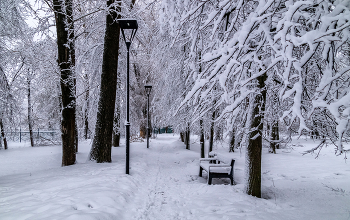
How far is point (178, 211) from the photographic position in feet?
12.6

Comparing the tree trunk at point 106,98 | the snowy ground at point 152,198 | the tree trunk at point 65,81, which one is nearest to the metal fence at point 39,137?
the tree trunk at point 65,81

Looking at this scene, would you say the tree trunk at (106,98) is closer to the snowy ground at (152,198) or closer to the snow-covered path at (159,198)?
the snowy ground at (152,198)

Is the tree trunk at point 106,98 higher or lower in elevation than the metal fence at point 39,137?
higher

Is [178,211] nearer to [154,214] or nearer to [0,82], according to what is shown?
[154,214]

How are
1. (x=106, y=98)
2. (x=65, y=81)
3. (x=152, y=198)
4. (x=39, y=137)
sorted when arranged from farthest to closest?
(x=39, y=137) → (x=106, y=98) → (x=65, y=81) → (x=152, y=198)

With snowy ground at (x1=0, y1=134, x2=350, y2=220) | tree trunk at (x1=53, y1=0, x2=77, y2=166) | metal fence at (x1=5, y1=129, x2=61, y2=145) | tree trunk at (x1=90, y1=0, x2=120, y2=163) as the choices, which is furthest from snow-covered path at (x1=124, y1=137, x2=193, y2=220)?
metal fence at (x1=5, y1=129, x2=61, y2=145)

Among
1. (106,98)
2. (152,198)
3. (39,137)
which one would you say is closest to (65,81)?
(106,98)

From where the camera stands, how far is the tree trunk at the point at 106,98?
22.0ft

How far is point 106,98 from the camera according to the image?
681 cm

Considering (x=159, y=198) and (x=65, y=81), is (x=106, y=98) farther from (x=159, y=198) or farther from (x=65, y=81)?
(x=159, y=198)

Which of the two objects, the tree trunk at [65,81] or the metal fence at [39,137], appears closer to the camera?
the tree trunk at [65,81]

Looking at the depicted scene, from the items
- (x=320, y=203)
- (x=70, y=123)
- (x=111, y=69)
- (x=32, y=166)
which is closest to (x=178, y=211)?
(x=320, y=203)

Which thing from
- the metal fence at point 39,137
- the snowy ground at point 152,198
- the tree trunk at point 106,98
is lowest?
the metal fence at point 39,137

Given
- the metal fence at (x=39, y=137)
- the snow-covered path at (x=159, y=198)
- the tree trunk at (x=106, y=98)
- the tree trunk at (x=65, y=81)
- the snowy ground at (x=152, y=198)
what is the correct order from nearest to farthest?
the snowy ground at (x=152, y=198) < the snow-covered path at (x=159, y=198) < the tree trunk at (x=65, y=81) < the tree trunk at (x=106, y=98) < the metal fence at (x=39, y=137)
